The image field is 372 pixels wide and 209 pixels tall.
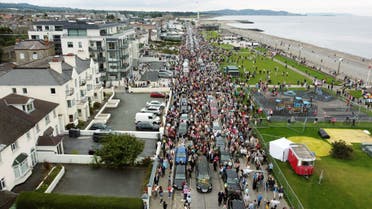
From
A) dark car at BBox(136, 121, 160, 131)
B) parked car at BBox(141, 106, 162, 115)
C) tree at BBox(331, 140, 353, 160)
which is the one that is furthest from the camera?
parked car at BBox(141, 106, 162, 115)

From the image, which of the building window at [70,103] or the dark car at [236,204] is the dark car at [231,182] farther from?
the building window at [70,103]

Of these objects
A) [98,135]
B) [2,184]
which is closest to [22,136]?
[2,184]

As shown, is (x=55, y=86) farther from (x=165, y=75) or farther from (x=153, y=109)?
(x=165, y=75)

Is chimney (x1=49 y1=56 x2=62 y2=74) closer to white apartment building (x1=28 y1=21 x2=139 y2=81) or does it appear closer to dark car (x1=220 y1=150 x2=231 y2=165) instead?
dark car (x1=220 y1=150 x2=231 y2=165)

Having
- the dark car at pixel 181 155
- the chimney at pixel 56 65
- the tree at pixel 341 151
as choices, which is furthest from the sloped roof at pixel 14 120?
the tree at pixel 341 151

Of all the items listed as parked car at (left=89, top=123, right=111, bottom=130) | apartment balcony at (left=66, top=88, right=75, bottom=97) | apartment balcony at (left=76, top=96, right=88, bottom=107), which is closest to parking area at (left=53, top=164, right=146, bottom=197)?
parked car at (left=89, top=123, right=111, bottom=130)
